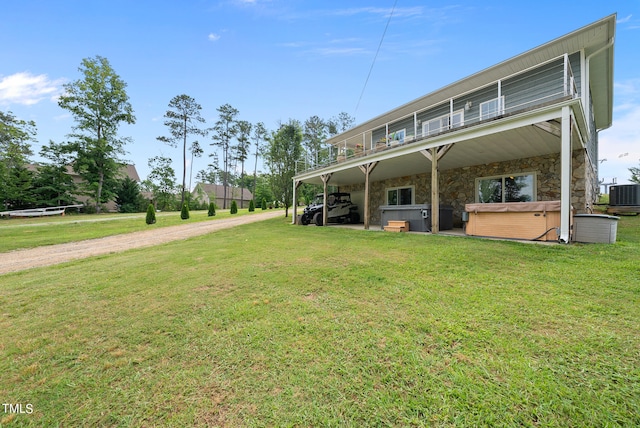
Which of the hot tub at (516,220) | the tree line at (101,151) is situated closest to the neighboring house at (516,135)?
the hot tub at (516,220)

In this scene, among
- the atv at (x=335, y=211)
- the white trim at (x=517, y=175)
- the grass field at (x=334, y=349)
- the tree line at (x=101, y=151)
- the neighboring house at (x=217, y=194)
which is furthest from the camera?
the neighboring house at (x=217, y=194)

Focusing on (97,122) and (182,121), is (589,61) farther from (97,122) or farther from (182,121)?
(97,122)

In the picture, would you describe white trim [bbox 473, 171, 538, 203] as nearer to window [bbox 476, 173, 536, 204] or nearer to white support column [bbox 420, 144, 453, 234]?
window [bbox 476, 173, 536, 204]

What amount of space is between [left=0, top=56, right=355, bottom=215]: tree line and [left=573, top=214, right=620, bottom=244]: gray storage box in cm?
1584

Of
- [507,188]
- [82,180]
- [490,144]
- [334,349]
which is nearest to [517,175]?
[507,188]

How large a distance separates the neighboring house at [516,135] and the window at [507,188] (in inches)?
1.4

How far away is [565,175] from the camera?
213 inches

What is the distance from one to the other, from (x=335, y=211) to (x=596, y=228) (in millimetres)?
10211

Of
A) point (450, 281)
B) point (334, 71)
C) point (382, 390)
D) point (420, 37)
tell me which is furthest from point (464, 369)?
point (334, 71)

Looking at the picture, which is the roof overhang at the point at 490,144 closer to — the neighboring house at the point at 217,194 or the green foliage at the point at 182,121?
the green foliage at the point at 182,121

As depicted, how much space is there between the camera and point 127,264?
208 inches

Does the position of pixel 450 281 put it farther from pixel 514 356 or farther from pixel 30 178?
pixel 30 178

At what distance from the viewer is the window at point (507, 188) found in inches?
350

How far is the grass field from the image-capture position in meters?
1.44
